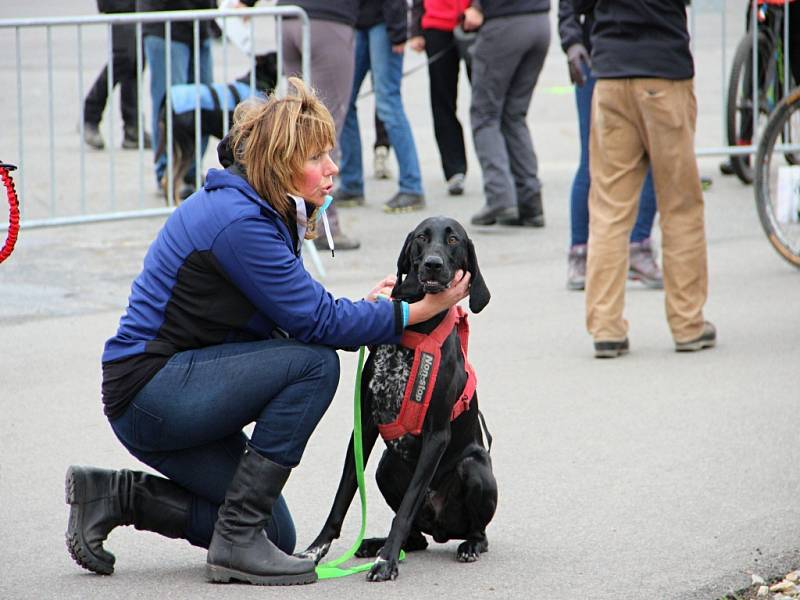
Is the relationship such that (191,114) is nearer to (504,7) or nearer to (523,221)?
(504,7)

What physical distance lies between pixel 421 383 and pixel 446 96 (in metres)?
6.87

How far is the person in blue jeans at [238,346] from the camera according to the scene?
12.5ft

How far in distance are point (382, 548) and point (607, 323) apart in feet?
9.58

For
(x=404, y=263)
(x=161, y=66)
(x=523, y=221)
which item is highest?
(x=161, y=66)

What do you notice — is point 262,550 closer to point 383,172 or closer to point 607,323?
point 607,323

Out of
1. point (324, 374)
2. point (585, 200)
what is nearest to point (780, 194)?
point (585, 200)

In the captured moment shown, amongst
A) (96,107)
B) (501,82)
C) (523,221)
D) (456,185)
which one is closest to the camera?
(501,82)

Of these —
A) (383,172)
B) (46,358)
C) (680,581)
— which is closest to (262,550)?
(680,581)

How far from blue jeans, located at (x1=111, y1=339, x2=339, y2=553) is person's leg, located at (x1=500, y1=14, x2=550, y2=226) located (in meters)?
6.00

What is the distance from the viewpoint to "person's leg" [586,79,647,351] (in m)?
6.57

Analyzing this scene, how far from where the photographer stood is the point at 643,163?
668 cm

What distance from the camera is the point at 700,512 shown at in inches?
180

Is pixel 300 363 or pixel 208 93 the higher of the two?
pixel 208 93

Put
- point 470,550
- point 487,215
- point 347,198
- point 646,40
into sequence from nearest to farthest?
point 470,550
point 646,40
point 487,215
point 347,198
